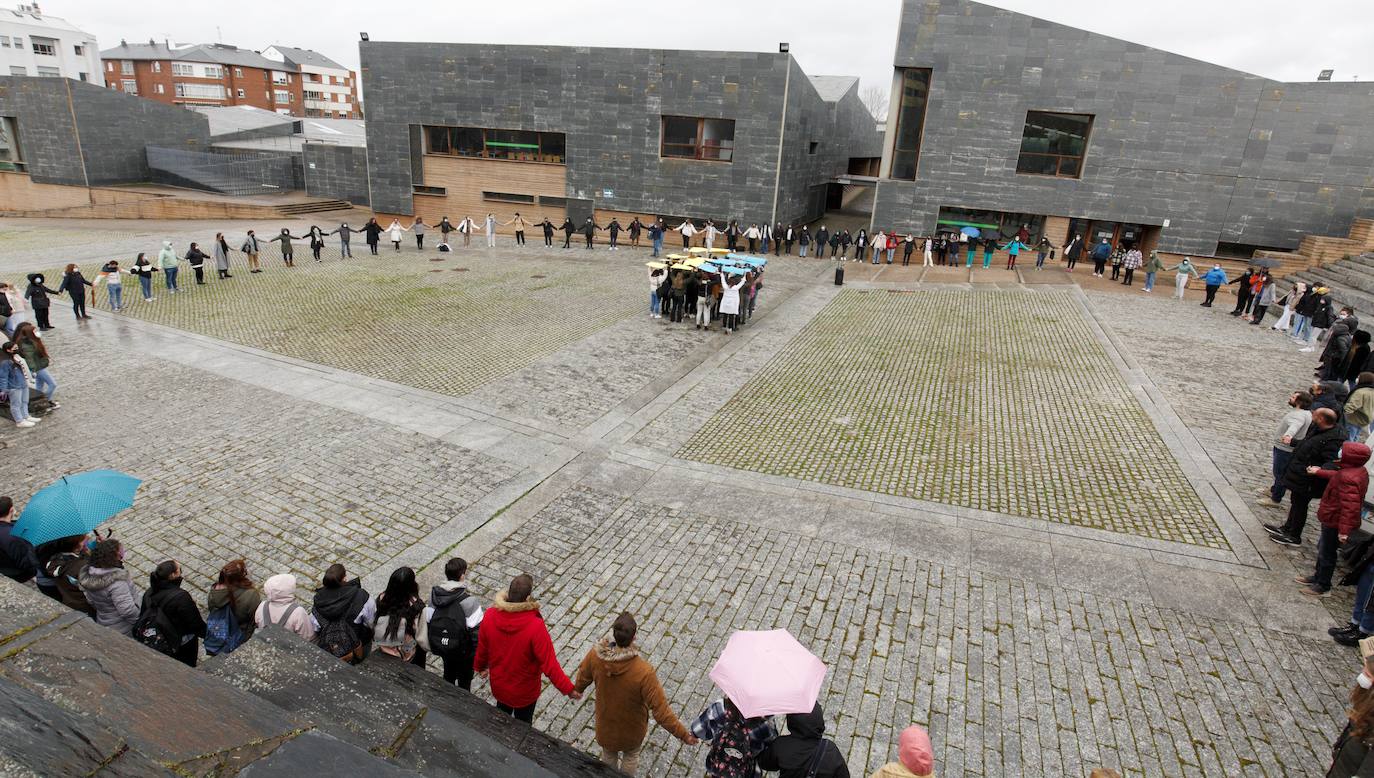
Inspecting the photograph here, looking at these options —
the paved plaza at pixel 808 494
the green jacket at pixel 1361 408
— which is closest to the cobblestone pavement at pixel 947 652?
the paved plaza at pixel 808 494

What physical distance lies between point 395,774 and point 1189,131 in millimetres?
32854

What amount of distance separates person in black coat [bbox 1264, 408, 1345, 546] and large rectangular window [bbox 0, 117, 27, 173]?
187 feet

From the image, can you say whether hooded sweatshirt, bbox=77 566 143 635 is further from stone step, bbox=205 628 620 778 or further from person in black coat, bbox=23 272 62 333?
person in black coat, bbox=23 272 62 333

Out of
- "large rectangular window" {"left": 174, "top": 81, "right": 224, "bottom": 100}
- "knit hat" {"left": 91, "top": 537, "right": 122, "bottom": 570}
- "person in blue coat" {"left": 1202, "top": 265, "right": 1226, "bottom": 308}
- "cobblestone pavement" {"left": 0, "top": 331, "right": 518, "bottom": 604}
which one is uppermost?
"large rectangular window" {"left": 174, "top": 81, "right": 224, "bottom": 100}

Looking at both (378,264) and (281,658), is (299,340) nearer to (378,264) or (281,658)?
(378,264)

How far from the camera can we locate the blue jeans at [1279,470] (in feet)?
31.4

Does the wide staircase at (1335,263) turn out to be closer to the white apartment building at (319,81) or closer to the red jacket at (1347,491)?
the red jacket at (1347,491)

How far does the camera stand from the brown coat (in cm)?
471

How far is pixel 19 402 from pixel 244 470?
414 cm

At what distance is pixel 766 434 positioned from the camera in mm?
11789

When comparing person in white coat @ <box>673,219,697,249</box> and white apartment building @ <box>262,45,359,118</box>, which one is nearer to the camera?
person in white coat @ <box>673,219,697,249</box>

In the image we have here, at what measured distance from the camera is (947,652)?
22.1 ft

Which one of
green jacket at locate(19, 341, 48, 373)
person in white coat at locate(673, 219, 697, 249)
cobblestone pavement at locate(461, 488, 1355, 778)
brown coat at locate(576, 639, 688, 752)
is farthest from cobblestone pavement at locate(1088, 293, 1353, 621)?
green jacket at locate(19, 341, 48, 373)

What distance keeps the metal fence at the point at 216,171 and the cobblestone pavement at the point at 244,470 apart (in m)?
35.9
